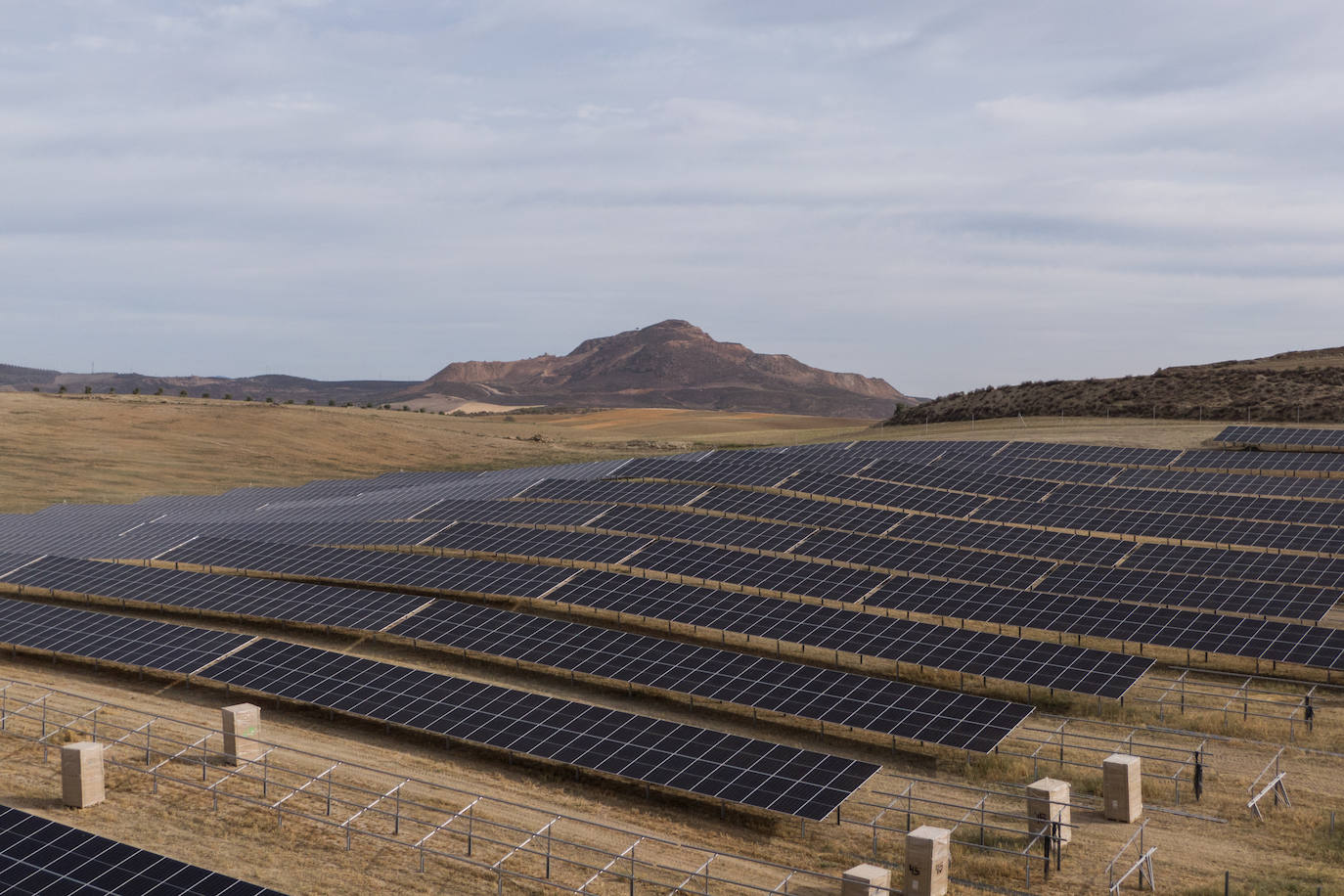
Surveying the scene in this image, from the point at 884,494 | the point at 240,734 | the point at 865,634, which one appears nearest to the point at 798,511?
the point at 884,494

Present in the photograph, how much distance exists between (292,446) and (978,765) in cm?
9151

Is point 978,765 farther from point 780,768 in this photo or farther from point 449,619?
point 449,619

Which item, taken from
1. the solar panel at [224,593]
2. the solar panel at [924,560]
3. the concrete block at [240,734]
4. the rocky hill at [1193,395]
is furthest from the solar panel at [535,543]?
the rocky hill at [1193,395]

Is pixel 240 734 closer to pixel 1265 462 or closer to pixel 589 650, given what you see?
pixel 589 650

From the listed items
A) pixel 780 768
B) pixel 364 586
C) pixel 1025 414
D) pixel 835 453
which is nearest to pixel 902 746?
pixel 780 768

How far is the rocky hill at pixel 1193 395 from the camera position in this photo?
9762 cm

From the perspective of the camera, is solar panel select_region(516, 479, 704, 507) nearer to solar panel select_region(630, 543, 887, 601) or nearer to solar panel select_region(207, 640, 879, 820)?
solar panel select_region(630, 543, 887, 601)

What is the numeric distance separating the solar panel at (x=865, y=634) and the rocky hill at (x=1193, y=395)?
73.1 m

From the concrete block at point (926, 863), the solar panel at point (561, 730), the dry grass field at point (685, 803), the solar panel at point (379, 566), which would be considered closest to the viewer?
the concrete block at point (926, 863)

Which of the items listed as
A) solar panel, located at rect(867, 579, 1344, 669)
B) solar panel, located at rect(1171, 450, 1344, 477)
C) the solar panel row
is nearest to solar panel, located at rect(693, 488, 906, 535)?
solar panel, located at rect(867, 579, 1344, 669)

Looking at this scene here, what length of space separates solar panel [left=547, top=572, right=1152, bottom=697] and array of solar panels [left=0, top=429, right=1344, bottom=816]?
107 mm

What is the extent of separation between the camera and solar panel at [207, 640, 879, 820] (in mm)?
25609

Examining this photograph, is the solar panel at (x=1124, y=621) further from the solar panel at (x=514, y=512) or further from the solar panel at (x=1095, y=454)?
the solar panel at (x=1095, y=454)

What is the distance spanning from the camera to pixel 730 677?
3297 cm
